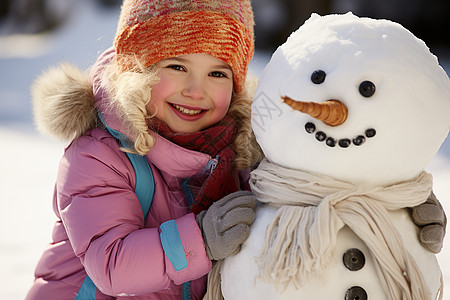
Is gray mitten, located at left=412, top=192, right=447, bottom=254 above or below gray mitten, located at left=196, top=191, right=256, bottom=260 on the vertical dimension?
above

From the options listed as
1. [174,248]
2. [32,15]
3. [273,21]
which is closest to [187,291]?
[174,248]

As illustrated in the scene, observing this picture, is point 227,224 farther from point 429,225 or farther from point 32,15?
point 32,15

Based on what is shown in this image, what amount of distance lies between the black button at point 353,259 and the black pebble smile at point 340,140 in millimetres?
181

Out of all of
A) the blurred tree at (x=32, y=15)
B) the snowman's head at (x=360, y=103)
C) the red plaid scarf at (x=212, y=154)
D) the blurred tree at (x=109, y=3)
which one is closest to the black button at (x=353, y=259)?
the snowman's head at (x=360, y=103)

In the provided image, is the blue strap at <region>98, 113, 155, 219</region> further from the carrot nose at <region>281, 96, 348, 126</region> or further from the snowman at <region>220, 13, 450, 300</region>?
the carrot nose at <region>281, 96, 348, 126</region>

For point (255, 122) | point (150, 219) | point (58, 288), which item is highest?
point (255, 122)

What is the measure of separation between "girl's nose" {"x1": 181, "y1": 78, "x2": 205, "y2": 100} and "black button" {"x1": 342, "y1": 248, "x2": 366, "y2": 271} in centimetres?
51

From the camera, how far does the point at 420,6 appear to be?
623 cm

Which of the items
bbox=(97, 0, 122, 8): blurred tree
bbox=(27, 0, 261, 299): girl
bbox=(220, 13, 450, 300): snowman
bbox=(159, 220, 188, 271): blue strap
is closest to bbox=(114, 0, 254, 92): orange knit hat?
bbox=(27, 0, 261, 299): girl

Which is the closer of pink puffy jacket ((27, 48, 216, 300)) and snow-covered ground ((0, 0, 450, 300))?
pink puffy jacket ((27, 48, 216, 300))

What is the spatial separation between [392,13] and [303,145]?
220 inches

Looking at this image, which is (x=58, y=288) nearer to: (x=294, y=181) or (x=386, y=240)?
(x=294, y=181)

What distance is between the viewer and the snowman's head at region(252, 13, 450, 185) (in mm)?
1010

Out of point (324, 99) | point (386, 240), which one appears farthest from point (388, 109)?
point (386, 240)
